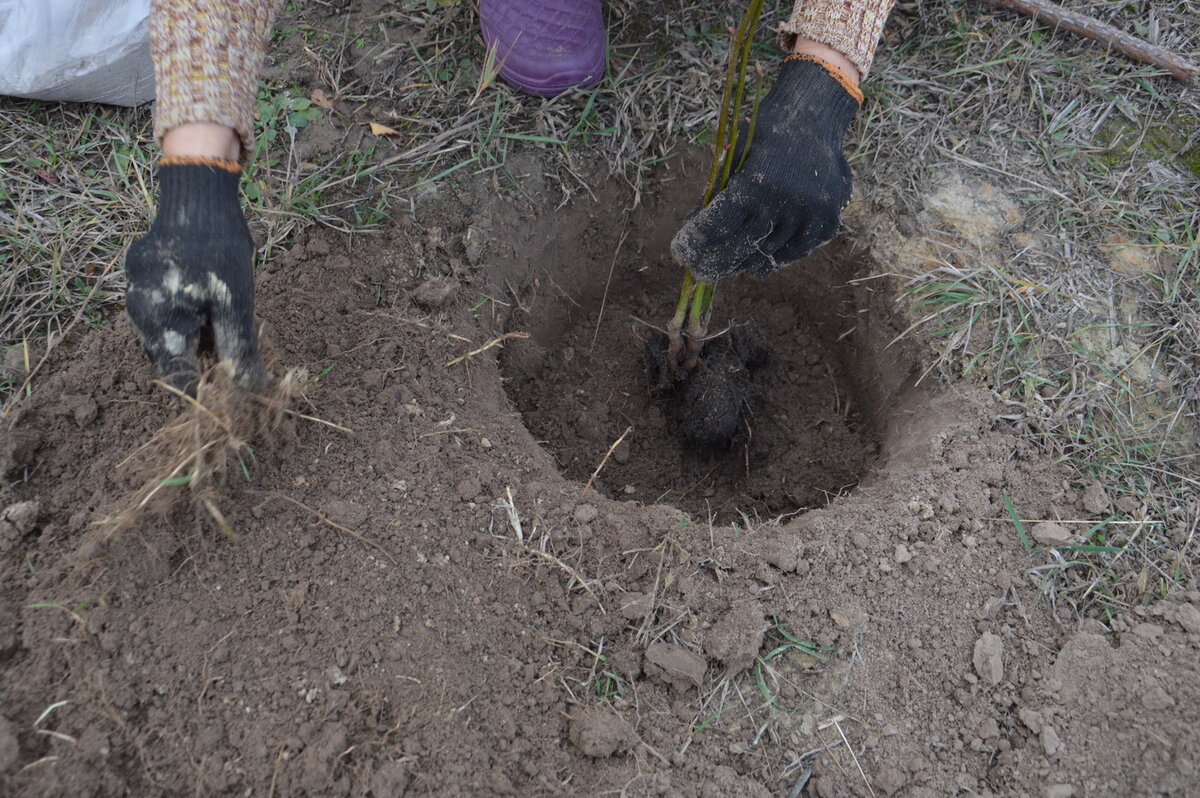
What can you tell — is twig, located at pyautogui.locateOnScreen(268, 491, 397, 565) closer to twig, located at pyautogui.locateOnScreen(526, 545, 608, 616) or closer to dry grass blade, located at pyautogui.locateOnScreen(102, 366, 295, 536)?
dry grass blade, located at pyautogui.locateOnScreen(102, 366, 295, 536)

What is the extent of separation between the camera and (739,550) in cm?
147

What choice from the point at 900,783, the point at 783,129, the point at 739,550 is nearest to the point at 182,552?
the point at 739,550

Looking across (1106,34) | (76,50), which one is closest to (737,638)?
(1106,34)

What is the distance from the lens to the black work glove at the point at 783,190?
1496 millimetres

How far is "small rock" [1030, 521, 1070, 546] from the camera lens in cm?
153

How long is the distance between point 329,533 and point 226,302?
45 centimetres

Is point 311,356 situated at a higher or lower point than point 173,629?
higher

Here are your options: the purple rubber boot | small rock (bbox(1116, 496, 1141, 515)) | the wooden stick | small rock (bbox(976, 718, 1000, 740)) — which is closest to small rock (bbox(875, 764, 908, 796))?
small rock (bbox(976, 718, 1000, 740))

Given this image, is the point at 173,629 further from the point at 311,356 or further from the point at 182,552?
the point at 311,356

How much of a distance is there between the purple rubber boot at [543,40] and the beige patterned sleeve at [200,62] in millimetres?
840

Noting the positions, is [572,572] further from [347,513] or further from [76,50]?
[76,50]

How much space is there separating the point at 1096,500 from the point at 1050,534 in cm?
15

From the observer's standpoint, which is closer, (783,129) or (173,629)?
(173,629)

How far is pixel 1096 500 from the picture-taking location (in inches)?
61.9
